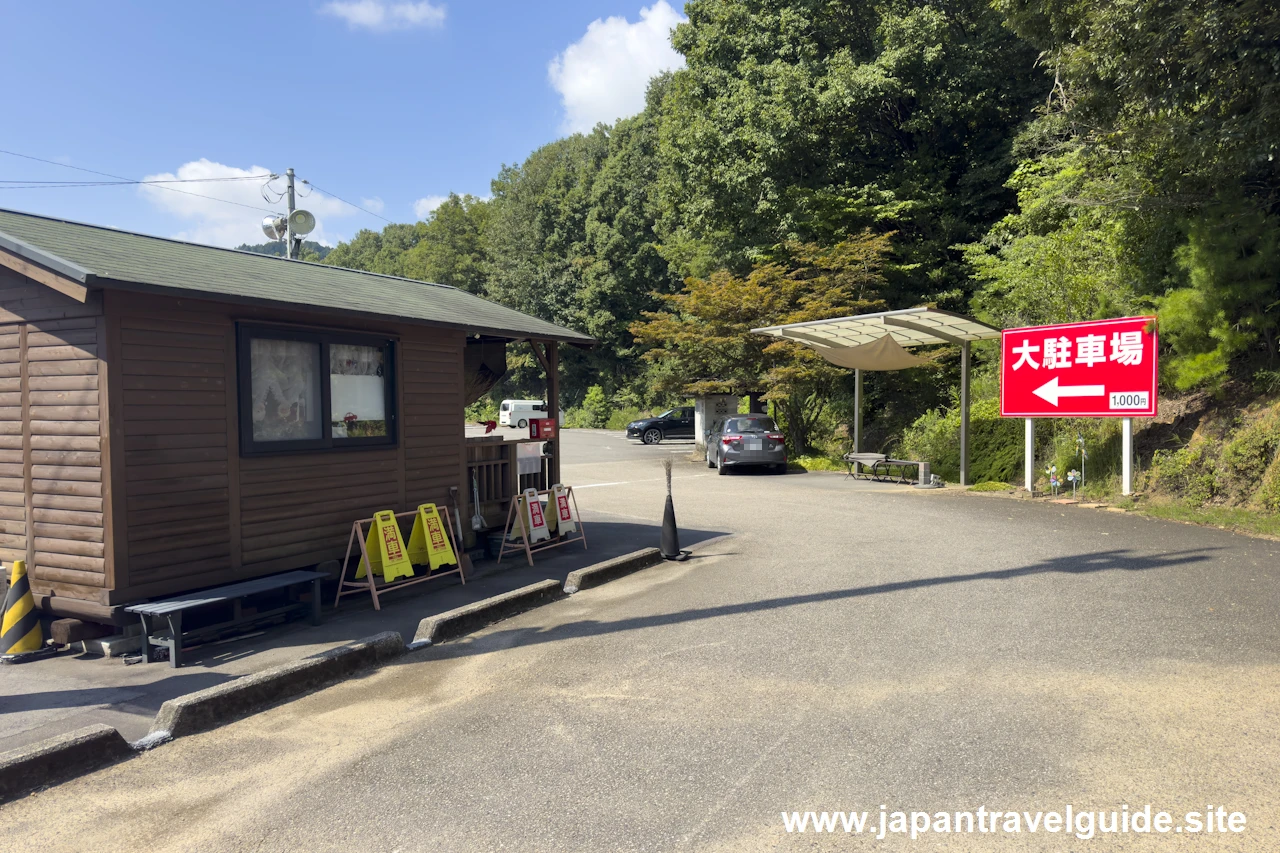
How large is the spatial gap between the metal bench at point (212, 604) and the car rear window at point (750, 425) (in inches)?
529

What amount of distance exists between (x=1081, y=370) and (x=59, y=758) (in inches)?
578

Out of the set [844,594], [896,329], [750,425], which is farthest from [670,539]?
[750,425]

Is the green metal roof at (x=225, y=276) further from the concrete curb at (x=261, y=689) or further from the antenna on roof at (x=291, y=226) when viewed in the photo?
the antenna on roof at (x=291, y=226)

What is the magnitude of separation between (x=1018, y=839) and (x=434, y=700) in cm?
350

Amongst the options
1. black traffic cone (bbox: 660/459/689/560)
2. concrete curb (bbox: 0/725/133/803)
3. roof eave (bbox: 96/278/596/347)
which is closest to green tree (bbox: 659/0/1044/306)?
roof eave (bbox: 96/278/596/347)

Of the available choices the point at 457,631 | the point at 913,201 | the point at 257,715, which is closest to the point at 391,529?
the point at 457,631

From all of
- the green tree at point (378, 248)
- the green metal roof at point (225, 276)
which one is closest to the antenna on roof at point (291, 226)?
the green metal roof at point (225, 276)

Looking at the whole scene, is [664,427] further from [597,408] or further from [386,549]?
[386,549]

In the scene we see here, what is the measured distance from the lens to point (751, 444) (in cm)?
1967

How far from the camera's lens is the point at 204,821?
12.3ft

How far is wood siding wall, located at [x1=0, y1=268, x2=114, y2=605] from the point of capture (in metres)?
6.45

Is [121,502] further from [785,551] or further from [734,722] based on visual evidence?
[785,551]

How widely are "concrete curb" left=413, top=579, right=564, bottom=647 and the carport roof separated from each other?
30.2ft

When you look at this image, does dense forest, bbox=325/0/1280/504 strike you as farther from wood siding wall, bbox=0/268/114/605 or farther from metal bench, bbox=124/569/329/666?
wood siding wall, bbox=0/268/114/605
